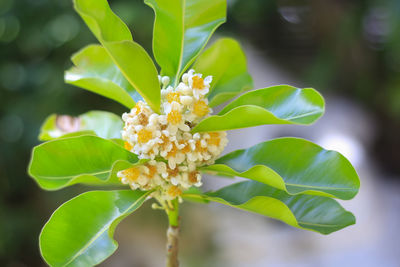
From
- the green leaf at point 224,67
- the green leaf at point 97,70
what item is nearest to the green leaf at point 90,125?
the green leaf at point 97,70

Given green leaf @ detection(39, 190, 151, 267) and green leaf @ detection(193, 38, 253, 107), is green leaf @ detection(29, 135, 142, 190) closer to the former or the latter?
green leaf @ detection(39, 190, 151, 267)

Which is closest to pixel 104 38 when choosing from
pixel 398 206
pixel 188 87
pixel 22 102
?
pixel 188 87

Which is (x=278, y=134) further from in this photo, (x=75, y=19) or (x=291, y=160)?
(x=291, y=160)

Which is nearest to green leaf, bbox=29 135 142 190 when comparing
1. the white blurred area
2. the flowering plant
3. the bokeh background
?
the flowering plant

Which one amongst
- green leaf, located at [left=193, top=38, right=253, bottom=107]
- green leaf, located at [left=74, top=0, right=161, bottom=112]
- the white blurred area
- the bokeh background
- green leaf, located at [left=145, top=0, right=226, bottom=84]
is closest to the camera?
green leaf, located at [left=74, top=0, right=161, bottom=112]

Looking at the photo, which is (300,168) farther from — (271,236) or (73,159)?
(271,236)

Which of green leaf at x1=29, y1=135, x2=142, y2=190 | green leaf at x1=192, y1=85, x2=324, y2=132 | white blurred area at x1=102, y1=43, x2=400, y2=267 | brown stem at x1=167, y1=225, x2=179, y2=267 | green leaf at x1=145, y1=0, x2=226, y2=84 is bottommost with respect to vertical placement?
white blurred area at x1=102, y1=43, x2=400, y2=267

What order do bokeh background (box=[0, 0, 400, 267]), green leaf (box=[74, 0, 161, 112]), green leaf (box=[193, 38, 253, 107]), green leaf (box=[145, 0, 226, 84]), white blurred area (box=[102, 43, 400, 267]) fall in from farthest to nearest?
white blurred area (box=[102, 43, 400, 267]) < bokeh background (box=[0, 0, 400, 267]) < green leaf (box=[193, 38, 253, 107]) < green leaf (box=[145, 0, 226, 84]) < green leaf (box=[74, 0, 161, 112])

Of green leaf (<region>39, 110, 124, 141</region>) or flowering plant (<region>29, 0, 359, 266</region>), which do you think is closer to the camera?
flowering plant (<region>29, 0, 359, 266</region>)

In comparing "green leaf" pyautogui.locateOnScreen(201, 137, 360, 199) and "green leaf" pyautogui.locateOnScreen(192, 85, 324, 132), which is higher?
"green leaf" pyautogui.locateOnScreen(192, 85, 324, 132)
